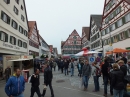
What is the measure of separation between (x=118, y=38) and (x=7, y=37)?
20.6 m

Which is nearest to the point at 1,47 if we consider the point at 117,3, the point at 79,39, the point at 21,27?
the point at 21,27

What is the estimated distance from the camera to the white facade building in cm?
2434

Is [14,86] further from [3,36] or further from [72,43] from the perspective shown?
[72,43]

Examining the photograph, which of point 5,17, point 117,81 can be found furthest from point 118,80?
point 5,17

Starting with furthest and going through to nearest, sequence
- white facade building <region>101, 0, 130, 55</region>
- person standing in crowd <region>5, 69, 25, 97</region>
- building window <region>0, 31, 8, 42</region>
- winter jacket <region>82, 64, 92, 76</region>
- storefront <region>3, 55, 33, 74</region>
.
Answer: white facade building <region>101, 0, 130, 55</region> → building window <region>0, 31, 8, 42</region> → storefront <region>3, 55, 33, 74</region> → winter jacket <region>82, 64, 92, 76</region> → person standing in crowd <region>5, 69, 25, 97</region>

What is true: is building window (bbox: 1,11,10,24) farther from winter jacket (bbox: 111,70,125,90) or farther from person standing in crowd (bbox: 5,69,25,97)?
winter jacket (bbox: 111,70,125,90)

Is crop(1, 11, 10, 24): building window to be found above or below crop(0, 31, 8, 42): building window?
above

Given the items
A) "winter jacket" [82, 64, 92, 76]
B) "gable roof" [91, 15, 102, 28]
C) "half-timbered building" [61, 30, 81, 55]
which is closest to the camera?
"winter jacket" [82, 64, 92, 76]

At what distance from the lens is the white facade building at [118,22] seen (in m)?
24.3

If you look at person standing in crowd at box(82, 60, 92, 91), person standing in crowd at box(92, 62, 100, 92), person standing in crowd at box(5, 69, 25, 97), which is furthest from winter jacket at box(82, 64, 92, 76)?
person standing in crowd at box(5, 69, 25, 97)

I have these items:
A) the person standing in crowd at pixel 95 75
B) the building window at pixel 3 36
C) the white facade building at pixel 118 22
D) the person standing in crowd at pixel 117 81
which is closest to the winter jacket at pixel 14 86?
the person standing in crowd at pixel 117 81

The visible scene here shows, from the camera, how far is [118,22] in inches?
1098

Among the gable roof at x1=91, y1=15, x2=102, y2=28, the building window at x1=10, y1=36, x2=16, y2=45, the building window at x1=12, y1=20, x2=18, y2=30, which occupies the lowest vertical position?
the building window at x1=10, y1=36, x2=16, y2=45

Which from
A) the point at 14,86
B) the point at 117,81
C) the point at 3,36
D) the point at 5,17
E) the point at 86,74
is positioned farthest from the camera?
the point at 5,17
